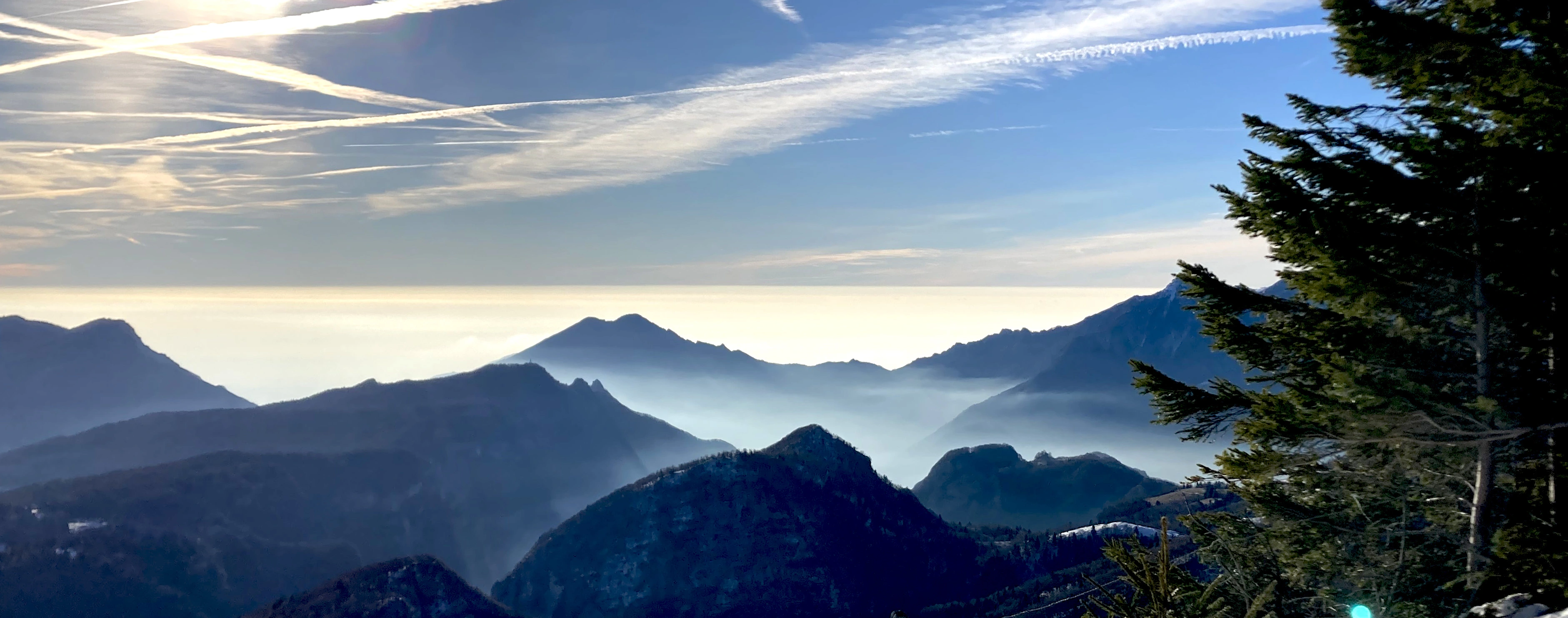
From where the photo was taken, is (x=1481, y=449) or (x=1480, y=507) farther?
(x=1480, y=507)

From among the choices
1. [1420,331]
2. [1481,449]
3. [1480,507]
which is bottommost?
[1480,507]

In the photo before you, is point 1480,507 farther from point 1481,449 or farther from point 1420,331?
point 1420,331

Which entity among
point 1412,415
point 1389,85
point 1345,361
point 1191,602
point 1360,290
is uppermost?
point 1389,85

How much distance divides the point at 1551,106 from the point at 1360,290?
14.0 feet

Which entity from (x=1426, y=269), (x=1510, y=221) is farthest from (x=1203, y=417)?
(x=1510, y=221)

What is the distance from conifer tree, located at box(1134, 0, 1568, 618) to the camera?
1623 centimetres

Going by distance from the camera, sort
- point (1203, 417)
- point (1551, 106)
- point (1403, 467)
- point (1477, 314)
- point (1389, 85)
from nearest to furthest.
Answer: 1. point (1551, 106)
2. point (1477, 314)
3. point (1403, 467)
4. point (1389, 85)
5. point (1203, 417)

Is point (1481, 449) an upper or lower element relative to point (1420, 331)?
lower

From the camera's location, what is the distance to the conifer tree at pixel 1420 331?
53.3 feet

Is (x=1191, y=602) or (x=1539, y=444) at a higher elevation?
(x=1539, y=444)

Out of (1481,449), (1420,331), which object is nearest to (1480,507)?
(1481,449)

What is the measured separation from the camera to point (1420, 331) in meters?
17.1

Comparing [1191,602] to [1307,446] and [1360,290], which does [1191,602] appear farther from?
[1360,290]

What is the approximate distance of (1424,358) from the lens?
17469 millimetres
